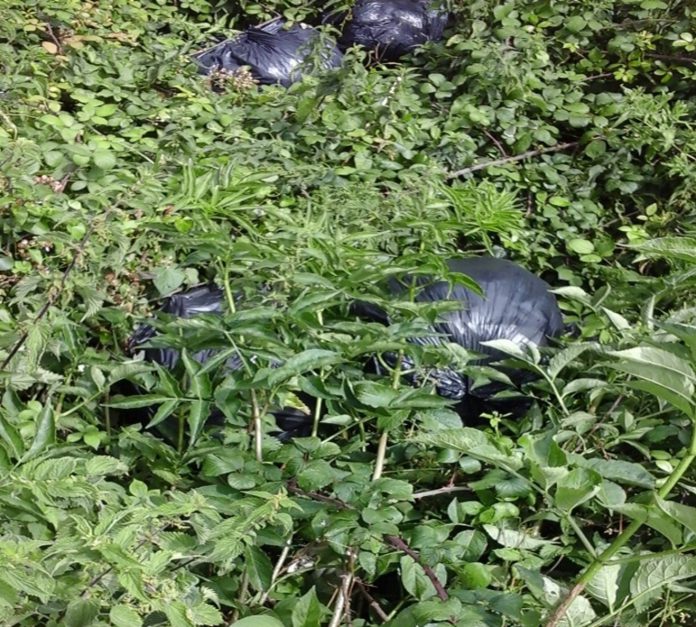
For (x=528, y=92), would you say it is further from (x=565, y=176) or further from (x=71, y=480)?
(x=71, y=480)

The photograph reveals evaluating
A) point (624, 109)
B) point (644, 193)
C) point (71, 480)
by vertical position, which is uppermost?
point (71, 480)

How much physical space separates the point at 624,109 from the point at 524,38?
56cm

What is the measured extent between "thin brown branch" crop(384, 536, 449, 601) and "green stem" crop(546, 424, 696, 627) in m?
0.17

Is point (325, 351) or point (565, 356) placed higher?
point (325, 351)

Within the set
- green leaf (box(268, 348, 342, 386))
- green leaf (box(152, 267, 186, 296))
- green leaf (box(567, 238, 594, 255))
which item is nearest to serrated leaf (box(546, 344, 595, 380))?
green leaf (box(268, 348, 342, 386))

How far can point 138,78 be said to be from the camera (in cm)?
302

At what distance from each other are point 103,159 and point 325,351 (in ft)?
3.94

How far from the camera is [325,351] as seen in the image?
4.61ft

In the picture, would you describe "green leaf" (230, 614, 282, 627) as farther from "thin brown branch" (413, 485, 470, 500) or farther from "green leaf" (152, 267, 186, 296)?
"green leaf" (152, 267, 186, 296)

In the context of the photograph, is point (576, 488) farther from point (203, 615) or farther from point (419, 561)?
point (203, 615)

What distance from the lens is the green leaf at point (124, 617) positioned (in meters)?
0.97

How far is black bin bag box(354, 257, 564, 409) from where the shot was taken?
2029 millimetres

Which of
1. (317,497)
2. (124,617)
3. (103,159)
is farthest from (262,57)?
(124,617)

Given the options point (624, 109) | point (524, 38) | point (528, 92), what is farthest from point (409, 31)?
point (624, 109)
